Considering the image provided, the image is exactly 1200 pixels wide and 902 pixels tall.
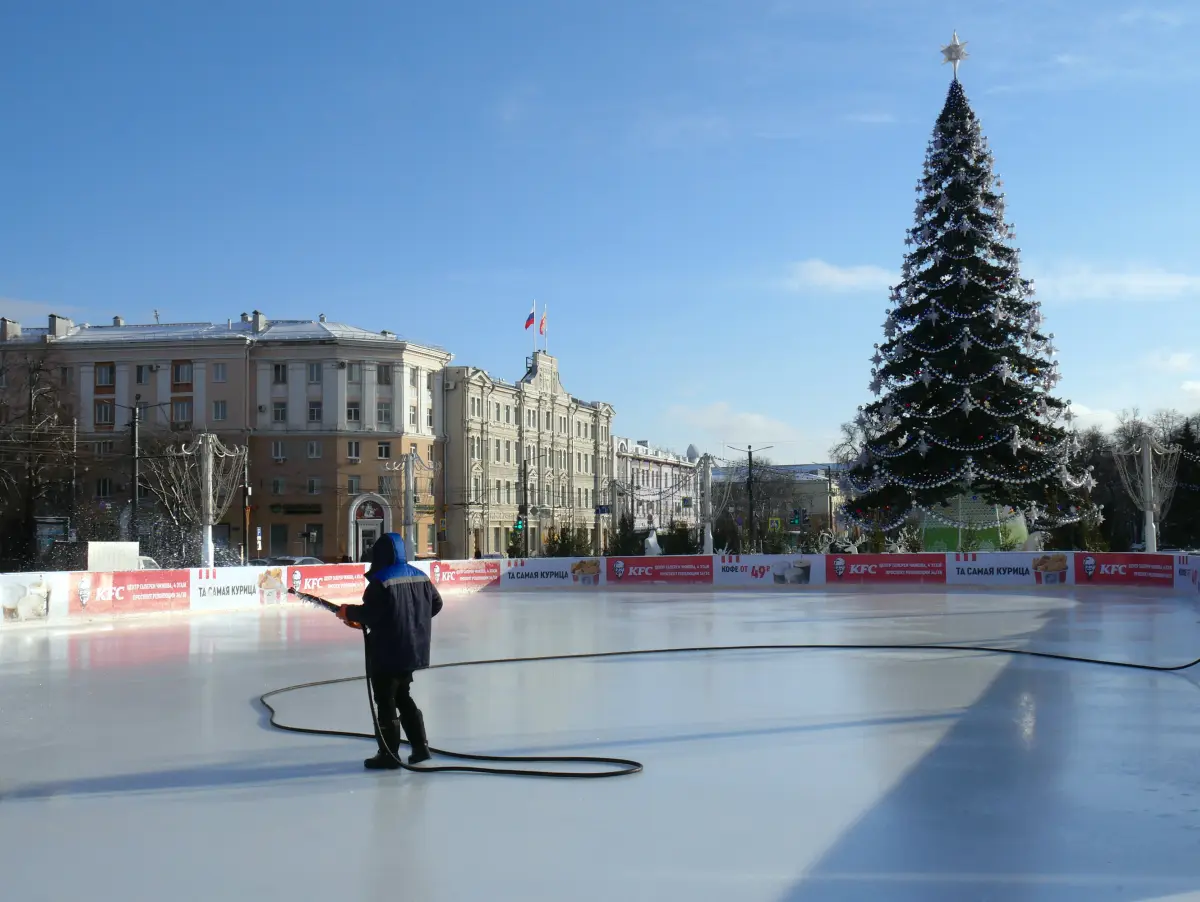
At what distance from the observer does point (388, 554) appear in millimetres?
8242

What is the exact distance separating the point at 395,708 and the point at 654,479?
112 meters

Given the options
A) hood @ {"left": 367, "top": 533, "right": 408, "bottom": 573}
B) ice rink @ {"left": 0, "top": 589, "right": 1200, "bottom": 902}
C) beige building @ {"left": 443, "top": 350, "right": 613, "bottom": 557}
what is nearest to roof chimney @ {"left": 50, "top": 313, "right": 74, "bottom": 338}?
beige building @ {"left": 443, "top": 350, "right": 613, "bottom": 557}

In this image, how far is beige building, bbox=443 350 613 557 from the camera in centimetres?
7550

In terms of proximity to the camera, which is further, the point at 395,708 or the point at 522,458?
the point at 522,458

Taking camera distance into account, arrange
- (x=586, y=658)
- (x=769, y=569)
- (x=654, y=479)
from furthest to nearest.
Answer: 1. (x=654, y=479)
2. (x=769, y=569)
3. (x=586, y=658)

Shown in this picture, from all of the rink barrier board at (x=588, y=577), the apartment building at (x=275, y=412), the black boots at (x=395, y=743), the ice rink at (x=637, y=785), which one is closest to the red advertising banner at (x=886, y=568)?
the rink barrier board at (x=588, y=577)

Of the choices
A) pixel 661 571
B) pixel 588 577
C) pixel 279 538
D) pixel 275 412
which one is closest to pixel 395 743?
pixel 588 577

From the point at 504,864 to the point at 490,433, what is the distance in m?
74.0

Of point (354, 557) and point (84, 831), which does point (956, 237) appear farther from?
point (354, 557)

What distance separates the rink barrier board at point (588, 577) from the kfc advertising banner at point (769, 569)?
0.03 m

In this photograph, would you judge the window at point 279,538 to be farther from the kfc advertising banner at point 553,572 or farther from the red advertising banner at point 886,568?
the red advertising banner at point 886,568

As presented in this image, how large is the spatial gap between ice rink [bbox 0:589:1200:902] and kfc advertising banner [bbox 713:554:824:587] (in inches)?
784

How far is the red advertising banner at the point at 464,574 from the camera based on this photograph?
35.4 metres

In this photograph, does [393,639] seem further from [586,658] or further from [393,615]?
[586,658]
